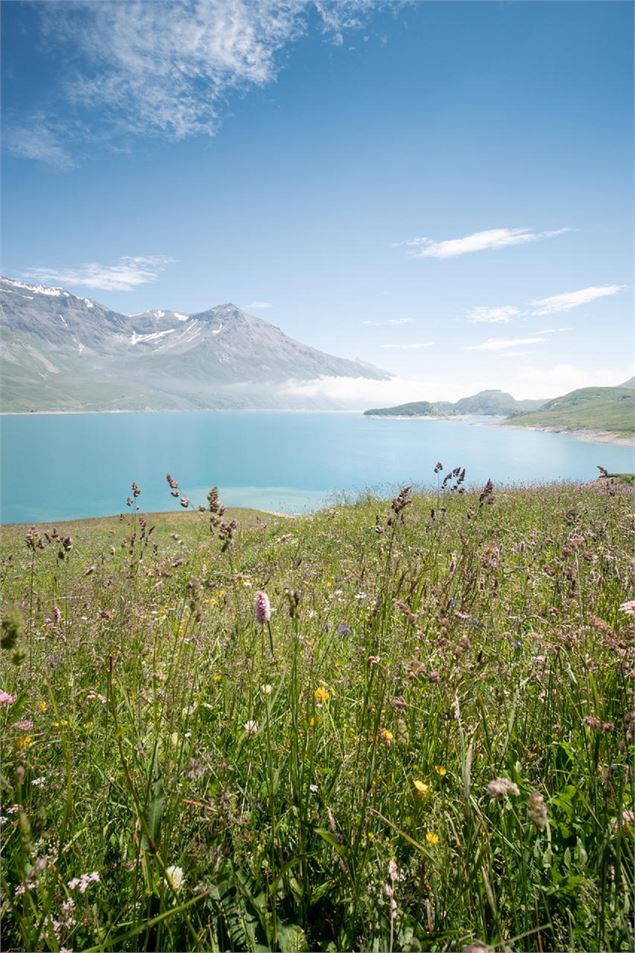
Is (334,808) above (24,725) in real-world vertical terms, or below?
below

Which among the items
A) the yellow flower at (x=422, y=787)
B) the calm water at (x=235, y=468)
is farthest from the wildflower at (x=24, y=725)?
the calm water at (x=235, y=468)

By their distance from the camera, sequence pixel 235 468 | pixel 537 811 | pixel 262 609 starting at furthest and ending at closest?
1. pixel 235 468
2. pixel 262 609
3. pixel 537 811

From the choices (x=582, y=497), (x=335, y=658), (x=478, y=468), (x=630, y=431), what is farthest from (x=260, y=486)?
(x=630, y=431)

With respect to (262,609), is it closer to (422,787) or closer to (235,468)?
(422,787)

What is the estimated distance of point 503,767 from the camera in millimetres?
2180

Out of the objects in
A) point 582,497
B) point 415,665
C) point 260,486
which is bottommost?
point 260,486

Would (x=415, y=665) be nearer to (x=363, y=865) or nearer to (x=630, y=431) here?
(x=363, y=865)

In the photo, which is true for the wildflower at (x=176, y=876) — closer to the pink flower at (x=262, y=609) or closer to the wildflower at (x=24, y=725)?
the wildflower at (x=24, y=725)

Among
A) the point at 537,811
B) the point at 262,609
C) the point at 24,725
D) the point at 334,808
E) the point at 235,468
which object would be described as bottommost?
the point at 235,468

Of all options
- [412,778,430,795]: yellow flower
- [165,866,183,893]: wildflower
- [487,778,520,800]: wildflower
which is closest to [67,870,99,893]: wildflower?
[165,866,183,893]: wildflower

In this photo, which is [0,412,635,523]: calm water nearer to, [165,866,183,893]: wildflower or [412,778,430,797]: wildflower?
[412,778,430,797]: wildflower

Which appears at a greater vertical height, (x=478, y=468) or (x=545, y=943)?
(x=545, y=943)

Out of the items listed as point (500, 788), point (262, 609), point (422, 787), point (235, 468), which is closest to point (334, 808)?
point (422, 787)

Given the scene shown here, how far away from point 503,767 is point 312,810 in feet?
3.07
